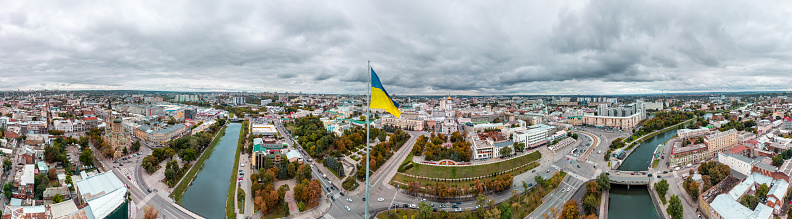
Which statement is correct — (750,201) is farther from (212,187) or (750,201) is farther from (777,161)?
(212,187)

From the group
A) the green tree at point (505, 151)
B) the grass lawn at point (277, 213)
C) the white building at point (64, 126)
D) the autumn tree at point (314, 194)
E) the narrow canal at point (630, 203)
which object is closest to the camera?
the grass lawn at point (277, 213)

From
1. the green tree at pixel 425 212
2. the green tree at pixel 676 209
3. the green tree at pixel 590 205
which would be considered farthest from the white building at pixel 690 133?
the green tree at pixel 425 212

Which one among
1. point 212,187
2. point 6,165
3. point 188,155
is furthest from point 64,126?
point 212,187

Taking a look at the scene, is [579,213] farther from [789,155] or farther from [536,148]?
[789,155]

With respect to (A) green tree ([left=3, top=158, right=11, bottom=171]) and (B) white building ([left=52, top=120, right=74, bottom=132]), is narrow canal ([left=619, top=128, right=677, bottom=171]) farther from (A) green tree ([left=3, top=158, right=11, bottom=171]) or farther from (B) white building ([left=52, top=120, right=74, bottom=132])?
(B) white building ([left=52, top=120, right=74, bottom=132])

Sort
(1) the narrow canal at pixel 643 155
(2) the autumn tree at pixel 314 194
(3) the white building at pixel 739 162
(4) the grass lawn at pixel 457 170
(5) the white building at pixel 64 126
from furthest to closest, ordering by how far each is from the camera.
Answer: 1. (5) the white building at pixel 64 126
2. (1) the narrow canal at pixel 643 155
3. (4) the grass lawn at pixel 457 170
4. (3) the white building at pixel 739 162
5. (2) the autumn tree at pixel 314 194

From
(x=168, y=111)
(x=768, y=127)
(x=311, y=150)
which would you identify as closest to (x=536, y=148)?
(x=311, y=150)

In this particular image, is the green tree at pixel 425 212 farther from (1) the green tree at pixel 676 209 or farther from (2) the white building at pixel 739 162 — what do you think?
(2) the white building at pixel 739 162

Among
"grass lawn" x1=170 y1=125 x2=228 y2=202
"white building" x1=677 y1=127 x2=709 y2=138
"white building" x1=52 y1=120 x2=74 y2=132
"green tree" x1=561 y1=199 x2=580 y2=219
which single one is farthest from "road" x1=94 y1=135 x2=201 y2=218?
"white building" x1=677 y1=127 x2=709 y2=138

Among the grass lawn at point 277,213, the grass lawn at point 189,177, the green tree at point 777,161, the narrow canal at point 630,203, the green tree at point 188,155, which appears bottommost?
the narrow canal at point 630,203
